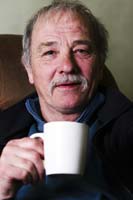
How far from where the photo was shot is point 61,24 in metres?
1.22

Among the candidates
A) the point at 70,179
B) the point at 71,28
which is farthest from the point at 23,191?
the point at 71,28

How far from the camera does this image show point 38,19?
127cm

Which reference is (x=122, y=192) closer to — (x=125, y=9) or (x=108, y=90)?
(x=108, y=90)

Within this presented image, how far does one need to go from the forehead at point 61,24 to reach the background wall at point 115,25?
47 centimetres

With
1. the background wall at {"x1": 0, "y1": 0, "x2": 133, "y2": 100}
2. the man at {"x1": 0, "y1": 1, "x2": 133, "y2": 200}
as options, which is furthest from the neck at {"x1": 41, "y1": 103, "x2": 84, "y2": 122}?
the background wall at {"x1": 0, "y1": 0, "x2": 133, "y2": 100}

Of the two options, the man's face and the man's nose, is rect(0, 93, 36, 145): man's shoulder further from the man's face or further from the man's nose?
the man's nose

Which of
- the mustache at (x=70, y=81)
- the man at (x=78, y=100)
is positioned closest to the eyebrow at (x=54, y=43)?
the man at (x=78, y=100)

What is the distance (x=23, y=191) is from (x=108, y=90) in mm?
405

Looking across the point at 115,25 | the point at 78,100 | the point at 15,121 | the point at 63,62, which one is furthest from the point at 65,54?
the point at 115,25

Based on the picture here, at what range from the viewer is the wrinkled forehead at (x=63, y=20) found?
122 centimetres

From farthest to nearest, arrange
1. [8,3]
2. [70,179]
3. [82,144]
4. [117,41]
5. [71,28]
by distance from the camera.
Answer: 1. [117,41]
2. [8,3]
3. [71,28]
4. [70,179]
5. [82,144]

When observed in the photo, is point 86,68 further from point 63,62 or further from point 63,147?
point 63,147

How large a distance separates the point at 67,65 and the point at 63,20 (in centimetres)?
16

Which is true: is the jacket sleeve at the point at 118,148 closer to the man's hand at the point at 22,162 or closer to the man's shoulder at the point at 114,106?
the man's shoulder at the point at 114,106
